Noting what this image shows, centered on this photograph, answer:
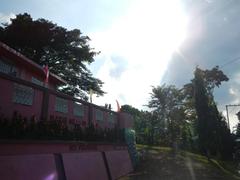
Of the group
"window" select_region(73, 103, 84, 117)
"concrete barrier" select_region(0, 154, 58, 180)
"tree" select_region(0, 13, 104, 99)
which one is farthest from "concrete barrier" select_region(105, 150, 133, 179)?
"tree" select_region(0, 13, 104, 99)

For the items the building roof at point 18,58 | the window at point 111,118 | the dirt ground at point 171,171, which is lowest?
the dirt ground at point 171,171

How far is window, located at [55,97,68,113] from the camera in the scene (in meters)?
12.0

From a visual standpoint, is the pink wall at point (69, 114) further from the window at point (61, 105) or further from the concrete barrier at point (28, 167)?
the concrete barrier at point (28, 167)

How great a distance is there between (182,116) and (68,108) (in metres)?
26.5

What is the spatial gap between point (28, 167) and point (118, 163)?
893cm

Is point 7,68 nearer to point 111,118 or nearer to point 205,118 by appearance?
point 111,118

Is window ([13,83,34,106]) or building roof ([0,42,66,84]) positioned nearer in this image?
window ([13,83,34,106])

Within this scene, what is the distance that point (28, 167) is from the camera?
8156 millimetres

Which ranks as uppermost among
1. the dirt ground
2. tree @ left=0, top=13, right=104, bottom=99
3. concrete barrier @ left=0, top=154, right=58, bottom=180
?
tree @ left=0, top=13, right=104, bottom=99

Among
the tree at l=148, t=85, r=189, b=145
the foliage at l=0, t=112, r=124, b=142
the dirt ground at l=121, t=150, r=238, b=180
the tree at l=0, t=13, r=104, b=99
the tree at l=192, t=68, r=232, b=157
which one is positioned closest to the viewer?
the foliage at l=0, t=112, r=124, b=142

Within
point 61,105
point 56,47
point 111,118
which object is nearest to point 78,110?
point 61,105

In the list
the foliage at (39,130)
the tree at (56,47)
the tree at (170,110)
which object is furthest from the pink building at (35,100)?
the tree at (170,110)

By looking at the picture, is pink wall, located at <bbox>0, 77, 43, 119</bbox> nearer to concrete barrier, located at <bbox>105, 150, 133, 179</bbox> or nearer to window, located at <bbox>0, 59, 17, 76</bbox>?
window, located at <bbox>0, 59, 17, 76</bbox>

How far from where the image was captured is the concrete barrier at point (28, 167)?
7.34 m
